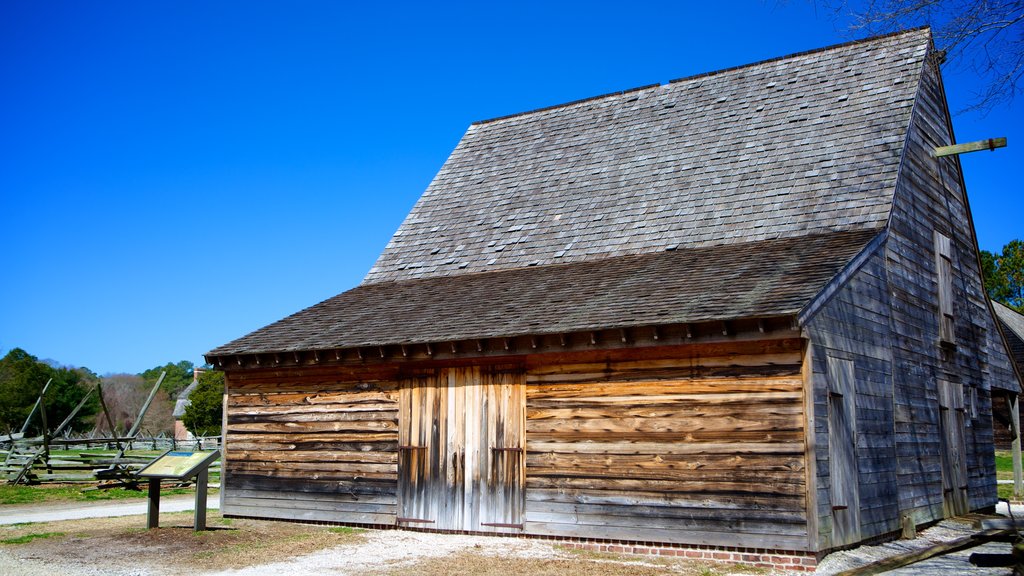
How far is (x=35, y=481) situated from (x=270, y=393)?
12.5 m

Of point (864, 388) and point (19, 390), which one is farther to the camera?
point (19, 390)

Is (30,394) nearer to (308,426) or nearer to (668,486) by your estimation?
(308,426)

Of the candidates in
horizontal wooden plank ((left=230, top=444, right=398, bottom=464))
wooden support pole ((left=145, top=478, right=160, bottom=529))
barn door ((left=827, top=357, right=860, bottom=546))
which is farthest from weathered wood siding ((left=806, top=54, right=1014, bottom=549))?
wooden support pole ((left=145, top=478, right=160, bottom=529))

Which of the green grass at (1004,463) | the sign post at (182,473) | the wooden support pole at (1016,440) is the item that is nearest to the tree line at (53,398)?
the sign post at (182,473)

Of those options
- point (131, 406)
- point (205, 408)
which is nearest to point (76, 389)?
point (205, 408)

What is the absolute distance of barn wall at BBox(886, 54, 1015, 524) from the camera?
1470 centimetres

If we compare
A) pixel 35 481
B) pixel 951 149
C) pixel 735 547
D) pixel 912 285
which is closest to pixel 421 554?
pixel 735 547

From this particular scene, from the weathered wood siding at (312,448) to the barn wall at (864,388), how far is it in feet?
22.1

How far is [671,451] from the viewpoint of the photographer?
12.4 meters

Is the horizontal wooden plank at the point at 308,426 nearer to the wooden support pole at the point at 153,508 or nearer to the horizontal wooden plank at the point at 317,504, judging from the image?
the horizontal wooden plank at the point at 317,504

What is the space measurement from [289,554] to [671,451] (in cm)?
521

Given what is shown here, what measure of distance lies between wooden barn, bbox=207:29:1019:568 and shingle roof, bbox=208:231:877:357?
72mm

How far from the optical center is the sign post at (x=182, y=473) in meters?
13.6

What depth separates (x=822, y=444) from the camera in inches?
459
